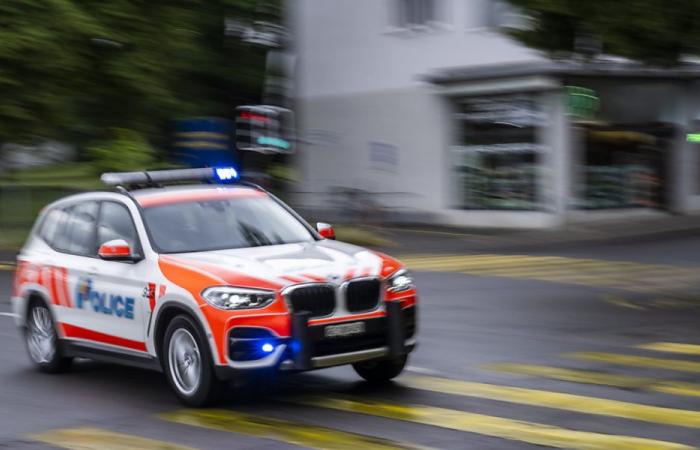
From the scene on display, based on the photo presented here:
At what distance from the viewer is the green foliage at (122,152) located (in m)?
31.6

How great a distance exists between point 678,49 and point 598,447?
875 cm

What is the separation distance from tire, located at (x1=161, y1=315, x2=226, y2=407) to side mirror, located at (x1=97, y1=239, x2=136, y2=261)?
0.72m

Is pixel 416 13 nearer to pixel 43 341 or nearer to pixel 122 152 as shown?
pixel 122 152

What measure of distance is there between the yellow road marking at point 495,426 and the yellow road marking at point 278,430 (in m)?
0.57

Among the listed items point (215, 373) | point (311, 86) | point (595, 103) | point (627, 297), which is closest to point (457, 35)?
point (595, 103)

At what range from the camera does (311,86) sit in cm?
3922

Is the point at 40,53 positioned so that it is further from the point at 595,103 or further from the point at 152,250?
the point at 152,250

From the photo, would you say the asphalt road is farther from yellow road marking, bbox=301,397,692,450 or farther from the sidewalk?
the sidewalk

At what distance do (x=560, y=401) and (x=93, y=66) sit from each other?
77.1ft

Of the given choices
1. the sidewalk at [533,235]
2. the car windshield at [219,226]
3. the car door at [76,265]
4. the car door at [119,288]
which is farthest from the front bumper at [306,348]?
the sidewalk at [533,235]

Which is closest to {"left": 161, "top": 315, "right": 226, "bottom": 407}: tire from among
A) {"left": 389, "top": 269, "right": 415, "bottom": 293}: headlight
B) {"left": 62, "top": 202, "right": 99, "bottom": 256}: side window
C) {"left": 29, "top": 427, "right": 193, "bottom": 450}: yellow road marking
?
{"left": 29, "top": 427, "right": 193, "bottom": 450}: yellow road marking

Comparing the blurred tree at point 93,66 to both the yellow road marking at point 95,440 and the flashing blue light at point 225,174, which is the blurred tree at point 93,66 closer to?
the flashing blue light at point 225,174

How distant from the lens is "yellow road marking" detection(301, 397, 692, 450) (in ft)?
24.8

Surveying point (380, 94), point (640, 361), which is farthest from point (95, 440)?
point (380, 94)
